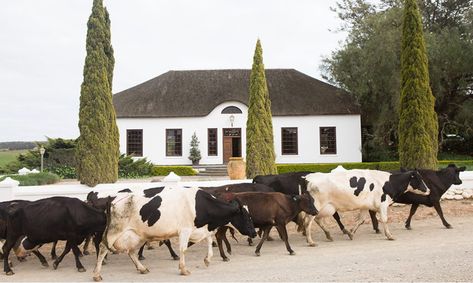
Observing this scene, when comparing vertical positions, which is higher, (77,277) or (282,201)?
(282,201)

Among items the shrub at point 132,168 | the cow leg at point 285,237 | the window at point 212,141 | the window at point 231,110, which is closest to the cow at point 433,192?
the cow leg at point 285,237

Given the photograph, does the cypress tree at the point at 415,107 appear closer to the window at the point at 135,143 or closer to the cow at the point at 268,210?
the cow at the point at 268,210

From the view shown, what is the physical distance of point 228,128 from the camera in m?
31.0

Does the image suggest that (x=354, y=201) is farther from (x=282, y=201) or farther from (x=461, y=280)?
(x=461, y=280)

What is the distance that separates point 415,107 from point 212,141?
17683 millimetres

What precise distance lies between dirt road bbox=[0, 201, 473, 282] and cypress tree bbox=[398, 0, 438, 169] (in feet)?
17.5

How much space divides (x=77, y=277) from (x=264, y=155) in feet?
33.6

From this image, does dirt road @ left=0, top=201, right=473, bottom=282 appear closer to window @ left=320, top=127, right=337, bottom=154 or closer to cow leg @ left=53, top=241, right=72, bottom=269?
cow leg @ left=53, top=241, right=72, bottom=269

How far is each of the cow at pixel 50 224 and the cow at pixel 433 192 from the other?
270 inches

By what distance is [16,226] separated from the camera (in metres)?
7.67

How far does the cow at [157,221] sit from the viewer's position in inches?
283

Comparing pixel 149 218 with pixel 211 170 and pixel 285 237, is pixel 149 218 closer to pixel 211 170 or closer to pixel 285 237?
pixel 285 237

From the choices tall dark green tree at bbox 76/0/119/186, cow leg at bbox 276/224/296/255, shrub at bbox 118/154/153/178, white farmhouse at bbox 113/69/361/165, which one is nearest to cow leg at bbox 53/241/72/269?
cow leg at bbox 276/224/296/255

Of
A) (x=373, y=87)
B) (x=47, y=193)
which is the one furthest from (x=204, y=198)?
(x=373, y=87)
